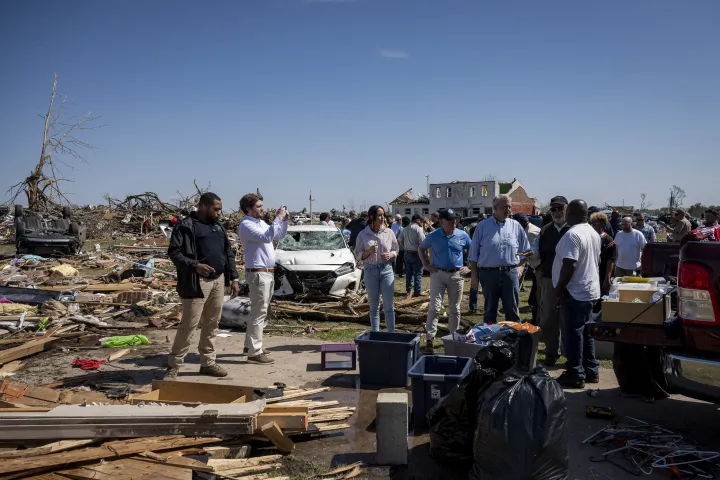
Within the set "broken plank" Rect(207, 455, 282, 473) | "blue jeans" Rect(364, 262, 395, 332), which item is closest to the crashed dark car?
"blue jeans" Rect(364, 262, 395, 332)

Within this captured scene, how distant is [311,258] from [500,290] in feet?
17.3

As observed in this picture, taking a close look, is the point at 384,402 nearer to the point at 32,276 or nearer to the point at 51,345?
the point at 51,345

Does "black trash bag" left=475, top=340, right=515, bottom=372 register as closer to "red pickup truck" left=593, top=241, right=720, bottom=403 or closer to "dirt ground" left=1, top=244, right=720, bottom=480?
"dirt ground" left=1, top=244, right=720, bottom=480

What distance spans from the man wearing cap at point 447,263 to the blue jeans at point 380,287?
0.56m

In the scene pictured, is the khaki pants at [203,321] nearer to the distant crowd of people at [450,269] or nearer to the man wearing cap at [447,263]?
the distant crowd of people at [450,269]

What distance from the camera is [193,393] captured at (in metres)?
5.39

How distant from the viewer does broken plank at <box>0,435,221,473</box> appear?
389cm

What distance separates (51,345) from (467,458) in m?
7.14

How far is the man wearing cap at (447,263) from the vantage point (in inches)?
303

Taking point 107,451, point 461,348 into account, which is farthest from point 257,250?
point 107,451

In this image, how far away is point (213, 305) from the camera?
265 inches

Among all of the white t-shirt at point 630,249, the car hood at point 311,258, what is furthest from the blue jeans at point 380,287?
the white t-shirt at point 630,249

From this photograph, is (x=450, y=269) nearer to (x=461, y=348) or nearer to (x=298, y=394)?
(x=461, y=348)

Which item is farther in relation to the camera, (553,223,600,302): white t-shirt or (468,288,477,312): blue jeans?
(468,288,477,312): blue jeans
